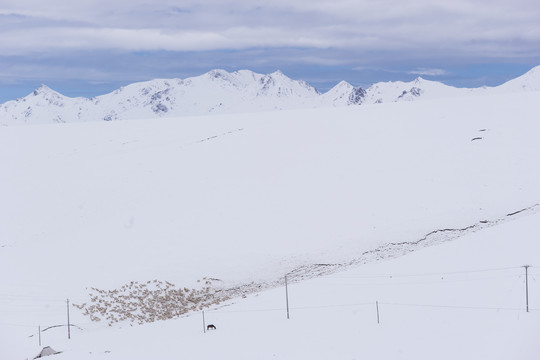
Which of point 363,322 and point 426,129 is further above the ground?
point 426,129

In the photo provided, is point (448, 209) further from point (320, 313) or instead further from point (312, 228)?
point (320, 313)

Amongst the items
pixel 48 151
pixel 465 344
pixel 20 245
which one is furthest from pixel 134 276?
pixel 48 151

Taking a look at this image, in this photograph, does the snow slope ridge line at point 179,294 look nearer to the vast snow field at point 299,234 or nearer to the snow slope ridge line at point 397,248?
the snow slope ridge line at point 397,248

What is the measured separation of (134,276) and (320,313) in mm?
12191

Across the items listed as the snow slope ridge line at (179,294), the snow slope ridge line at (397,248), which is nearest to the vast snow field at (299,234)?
the snow slope ridge line at (397,248)

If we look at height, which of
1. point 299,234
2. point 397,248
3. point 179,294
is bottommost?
point 179,294

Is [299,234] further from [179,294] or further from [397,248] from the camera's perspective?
[179,294]

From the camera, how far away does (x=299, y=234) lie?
114ft

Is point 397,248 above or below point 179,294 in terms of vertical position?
above

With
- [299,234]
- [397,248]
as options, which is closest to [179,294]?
[299,234]

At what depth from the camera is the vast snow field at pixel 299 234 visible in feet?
72.3

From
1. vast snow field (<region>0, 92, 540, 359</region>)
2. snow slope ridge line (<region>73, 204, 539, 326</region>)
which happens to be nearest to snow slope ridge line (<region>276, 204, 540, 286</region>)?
snow slope ridge line (<region>73, 204, 539, 326</region>)

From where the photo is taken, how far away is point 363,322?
22812 millimetres

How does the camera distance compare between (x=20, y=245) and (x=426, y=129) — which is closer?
(x=20, y=245)
